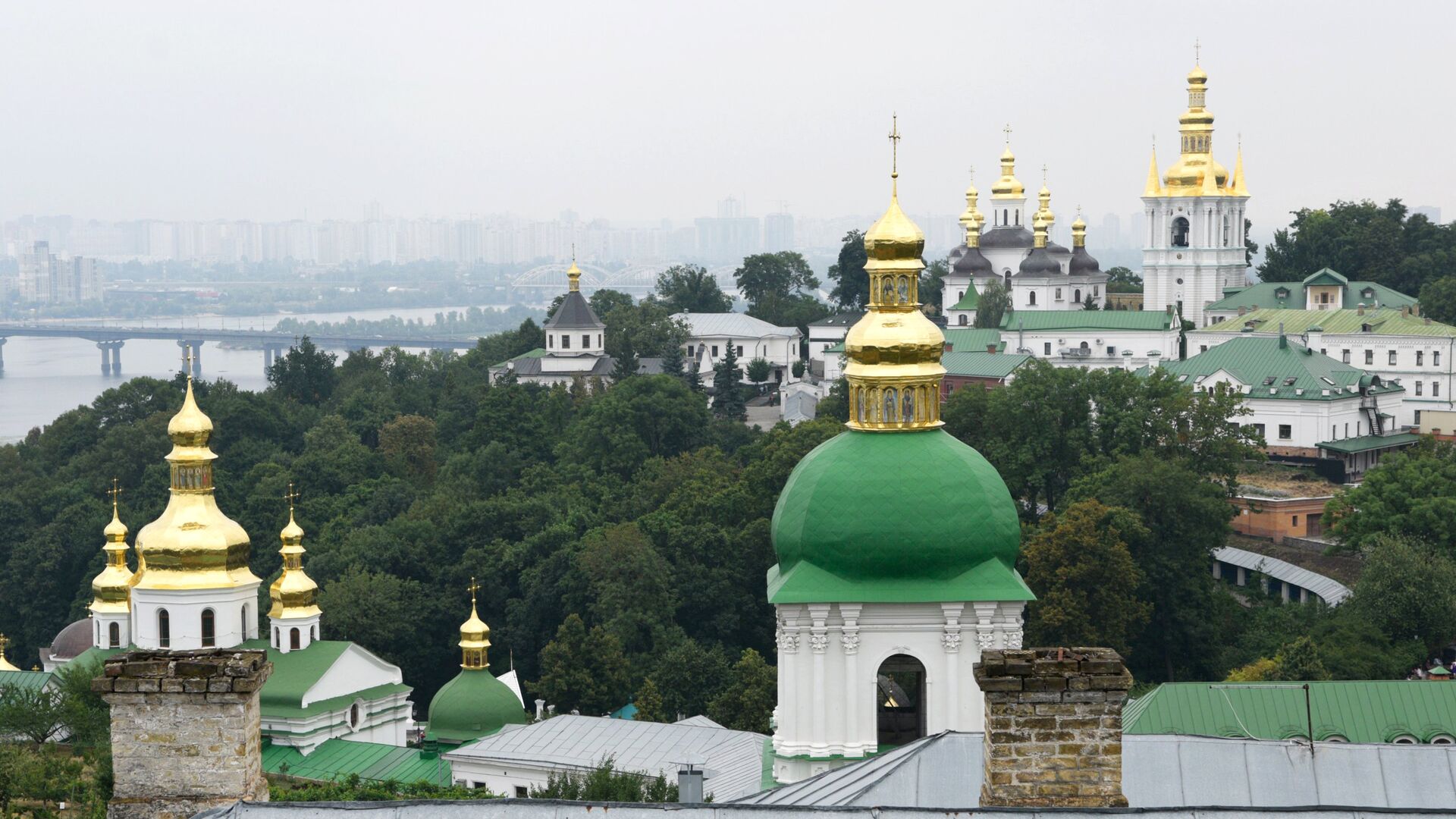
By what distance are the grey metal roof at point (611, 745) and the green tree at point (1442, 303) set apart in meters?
43.1

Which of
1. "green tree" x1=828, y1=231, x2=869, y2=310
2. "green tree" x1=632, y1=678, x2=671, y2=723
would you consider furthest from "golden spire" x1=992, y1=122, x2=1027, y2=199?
"green tree" x1=632, y1=678, x2=671, y2=723

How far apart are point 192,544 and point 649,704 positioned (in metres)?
8.69

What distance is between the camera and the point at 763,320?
91.1 meters

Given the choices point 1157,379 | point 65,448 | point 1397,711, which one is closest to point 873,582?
point 1397,711

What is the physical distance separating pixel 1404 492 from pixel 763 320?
161 ft

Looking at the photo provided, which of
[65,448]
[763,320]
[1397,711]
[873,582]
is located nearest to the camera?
[873,582]

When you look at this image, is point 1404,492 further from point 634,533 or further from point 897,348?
point 897,348

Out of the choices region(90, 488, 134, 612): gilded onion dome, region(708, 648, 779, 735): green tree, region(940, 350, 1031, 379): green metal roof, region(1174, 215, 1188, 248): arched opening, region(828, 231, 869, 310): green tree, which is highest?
region(1174, 215, 1188, 248): arched opening

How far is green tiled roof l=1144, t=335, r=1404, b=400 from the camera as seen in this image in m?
57.2

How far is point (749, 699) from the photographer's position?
37156 mm

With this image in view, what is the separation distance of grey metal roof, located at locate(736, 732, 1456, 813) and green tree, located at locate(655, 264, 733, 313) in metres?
81.8

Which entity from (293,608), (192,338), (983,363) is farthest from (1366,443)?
(192,338)

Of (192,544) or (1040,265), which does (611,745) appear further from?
(1040,265)

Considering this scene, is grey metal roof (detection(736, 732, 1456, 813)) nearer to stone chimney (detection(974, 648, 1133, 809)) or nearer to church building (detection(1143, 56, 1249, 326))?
stone chimney (detection(974, 648, 1133, 809))
